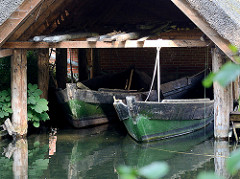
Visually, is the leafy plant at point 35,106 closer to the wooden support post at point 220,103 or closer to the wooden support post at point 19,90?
the wooden support post at point 19,90

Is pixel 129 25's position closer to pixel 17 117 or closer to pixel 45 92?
pixel 45 92

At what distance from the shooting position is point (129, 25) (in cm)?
1141

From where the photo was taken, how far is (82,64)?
12.3 m

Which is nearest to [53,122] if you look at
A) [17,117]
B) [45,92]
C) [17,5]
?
[45,92]

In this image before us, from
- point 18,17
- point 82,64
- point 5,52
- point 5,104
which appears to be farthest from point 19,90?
point 82,64

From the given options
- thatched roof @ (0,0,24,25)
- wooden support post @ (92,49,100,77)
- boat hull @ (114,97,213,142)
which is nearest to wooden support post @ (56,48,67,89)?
wooden support post @ (92,49,100,77)

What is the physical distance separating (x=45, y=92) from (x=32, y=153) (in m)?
2.35

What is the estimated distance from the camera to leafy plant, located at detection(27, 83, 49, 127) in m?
8.53

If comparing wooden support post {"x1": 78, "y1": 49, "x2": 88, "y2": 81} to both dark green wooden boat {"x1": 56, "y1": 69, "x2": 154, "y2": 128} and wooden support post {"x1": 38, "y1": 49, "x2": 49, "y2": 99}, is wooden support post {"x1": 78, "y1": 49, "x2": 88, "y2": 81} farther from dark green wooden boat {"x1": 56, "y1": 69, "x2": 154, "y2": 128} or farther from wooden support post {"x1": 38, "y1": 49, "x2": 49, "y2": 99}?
wooden support post {"x1": 38, "y1": 49, "x2": 49, "y2": 99}

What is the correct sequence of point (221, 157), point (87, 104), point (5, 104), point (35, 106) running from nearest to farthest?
point (221, 157) < point (5, 104) < point (35, 106) < point (87, 104)

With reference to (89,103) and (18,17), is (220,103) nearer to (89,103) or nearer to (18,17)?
(89,103)

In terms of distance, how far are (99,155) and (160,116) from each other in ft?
4.90

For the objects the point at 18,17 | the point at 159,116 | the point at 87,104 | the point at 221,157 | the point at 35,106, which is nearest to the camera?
the point at 221,157

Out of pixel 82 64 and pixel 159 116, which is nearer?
pixel 159 116
